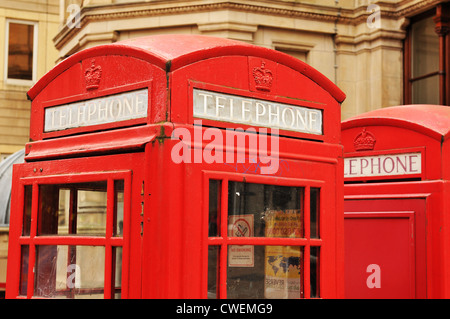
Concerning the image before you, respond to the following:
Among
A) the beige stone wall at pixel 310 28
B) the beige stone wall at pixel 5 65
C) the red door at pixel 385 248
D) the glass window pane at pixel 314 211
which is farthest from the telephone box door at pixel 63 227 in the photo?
the beige stone wall at pixel 5 65

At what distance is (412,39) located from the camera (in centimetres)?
1337

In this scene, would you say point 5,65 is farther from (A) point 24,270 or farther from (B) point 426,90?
(A) point 24,270

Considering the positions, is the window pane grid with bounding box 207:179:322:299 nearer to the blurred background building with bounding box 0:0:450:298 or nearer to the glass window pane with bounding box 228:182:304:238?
the glass window pane with bounding box 228:182:304:238

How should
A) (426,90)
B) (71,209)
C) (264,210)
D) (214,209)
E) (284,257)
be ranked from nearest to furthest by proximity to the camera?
1. (214,209)
2. (264,210)
3. (284,257)
4. (71,209)
5. (426,90)

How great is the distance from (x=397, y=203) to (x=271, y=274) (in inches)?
68.3

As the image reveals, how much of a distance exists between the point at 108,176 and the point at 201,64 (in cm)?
66

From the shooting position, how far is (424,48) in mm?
13273

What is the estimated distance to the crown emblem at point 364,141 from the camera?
5.27m

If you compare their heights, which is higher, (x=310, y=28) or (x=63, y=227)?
(x=310, y=28)

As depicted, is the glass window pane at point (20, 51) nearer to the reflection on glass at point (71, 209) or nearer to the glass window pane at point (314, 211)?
the reflection on glass at point (71, 209)

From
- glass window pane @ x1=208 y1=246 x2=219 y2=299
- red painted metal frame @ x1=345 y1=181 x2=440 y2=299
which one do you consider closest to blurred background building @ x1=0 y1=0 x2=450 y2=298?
red painted metal frame @ x1=345 y1=181 x2=440 y2=299

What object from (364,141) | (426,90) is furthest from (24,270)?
(426,90)

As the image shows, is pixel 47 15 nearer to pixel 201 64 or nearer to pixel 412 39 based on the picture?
pixel 412 39

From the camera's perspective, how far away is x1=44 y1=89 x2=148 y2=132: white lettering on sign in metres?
3.29
